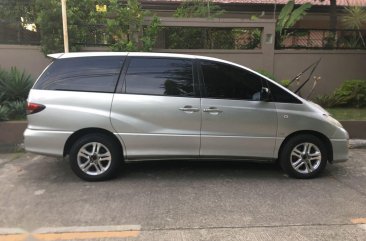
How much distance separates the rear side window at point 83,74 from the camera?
20.6 ft

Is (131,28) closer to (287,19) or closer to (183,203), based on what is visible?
(287,19)

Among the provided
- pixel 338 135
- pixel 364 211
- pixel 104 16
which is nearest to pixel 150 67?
pixel 338 135

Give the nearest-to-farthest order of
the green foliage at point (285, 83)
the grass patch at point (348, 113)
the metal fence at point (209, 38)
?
the grass patch at point (348, 113)
the green foliage at point (285, 83)
the metal fence at point (209, 38)

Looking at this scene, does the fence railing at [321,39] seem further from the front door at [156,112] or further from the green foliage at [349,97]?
Answer: the front door at [156,112]

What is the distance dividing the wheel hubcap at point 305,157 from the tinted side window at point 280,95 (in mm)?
650

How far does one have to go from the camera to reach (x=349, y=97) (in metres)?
10.8

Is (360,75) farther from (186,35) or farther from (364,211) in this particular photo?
(364,211)

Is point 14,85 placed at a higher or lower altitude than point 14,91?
higher

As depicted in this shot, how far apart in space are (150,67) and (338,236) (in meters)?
3.31

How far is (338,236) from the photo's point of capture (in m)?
4.59

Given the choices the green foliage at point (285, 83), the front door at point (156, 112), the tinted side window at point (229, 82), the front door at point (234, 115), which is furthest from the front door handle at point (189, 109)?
the green foliage at point (285, 83)

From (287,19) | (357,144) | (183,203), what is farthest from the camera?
(287,19)

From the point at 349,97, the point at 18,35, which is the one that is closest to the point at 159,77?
the point at 18,35

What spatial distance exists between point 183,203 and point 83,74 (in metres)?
2.29
